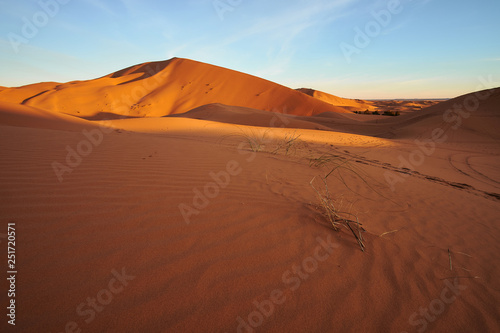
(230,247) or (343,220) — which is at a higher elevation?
(230,247)

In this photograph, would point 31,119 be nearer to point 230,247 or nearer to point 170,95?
point 230,247

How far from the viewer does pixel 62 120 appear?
7461mm

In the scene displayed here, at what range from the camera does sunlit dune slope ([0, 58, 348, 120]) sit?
2362 cm

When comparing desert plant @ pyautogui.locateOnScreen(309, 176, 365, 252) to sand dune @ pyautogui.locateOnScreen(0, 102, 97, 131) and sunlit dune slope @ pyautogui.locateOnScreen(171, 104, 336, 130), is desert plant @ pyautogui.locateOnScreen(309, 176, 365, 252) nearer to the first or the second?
sand dune @ pyautogui.locateOnScreen(0, 102, 97, 131)

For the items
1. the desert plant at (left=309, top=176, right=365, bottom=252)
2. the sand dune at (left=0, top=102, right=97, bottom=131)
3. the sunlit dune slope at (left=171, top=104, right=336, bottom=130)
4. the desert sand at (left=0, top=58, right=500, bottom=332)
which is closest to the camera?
the desert sand at (left=0, top=58, right=500, bottom=332)

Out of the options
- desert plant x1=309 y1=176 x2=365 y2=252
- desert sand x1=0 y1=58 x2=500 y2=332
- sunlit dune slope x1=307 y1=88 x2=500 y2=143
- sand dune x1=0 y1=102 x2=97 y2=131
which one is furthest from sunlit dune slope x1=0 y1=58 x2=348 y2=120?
desert plant x1=309 y1=176 x2=365 y2=252

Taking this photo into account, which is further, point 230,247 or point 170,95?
point 170,95

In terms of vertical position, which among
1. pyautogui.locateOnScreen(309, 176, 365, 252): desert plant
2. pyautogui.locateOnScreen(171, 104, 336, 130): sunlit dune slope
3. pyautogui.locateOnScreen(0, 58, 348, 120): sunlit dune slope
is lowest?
pyautogui.locateOnScreen(309, 176, 365, 252): desert plant

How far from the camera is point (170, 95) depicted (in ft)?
90.8

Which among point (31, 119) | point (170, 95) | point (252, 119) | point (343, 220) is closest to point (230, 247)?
point (343, 220)

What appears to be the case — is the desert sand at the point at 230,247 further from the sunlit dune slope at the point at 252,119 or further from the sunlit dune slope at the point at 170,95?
the sunlit dune slope at the point at 170,95

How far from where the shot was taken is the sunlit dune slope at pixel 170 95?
23.6 metres

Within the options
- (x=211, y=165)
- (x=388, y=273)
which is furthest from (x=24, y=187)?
(x=388, y=273)

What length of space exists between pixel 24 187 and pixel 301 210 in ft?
8.96
